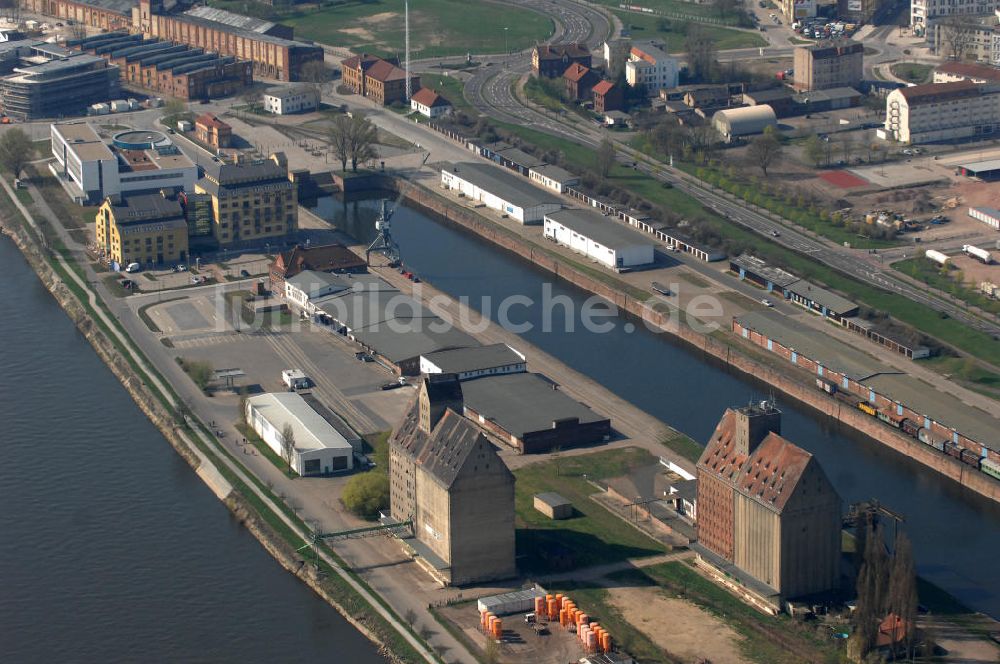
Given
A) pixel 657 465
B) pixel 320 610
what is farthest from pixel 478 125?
pixel 320 610

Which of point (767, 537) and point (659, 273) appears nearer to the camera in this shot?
point (767, 537)

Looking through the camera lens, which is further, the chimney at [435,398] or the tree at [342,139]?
the tree at [342,139]

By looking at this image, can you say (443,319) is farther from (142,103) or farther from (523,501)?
(142,103)

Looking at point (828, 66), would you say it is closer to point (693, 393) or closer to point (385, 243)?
point (385, 243)

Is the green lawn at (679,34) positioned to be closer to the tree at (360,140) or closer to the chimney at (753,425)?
the tree at (360,140)

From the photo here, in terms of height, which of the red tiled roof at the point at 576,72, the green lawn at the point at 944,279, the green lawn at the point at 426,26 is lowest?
the green lawn at the point at 944,279

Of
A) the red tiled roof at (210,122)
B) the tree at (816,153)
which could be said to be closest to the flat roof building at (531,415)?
the tree at (816,153)
